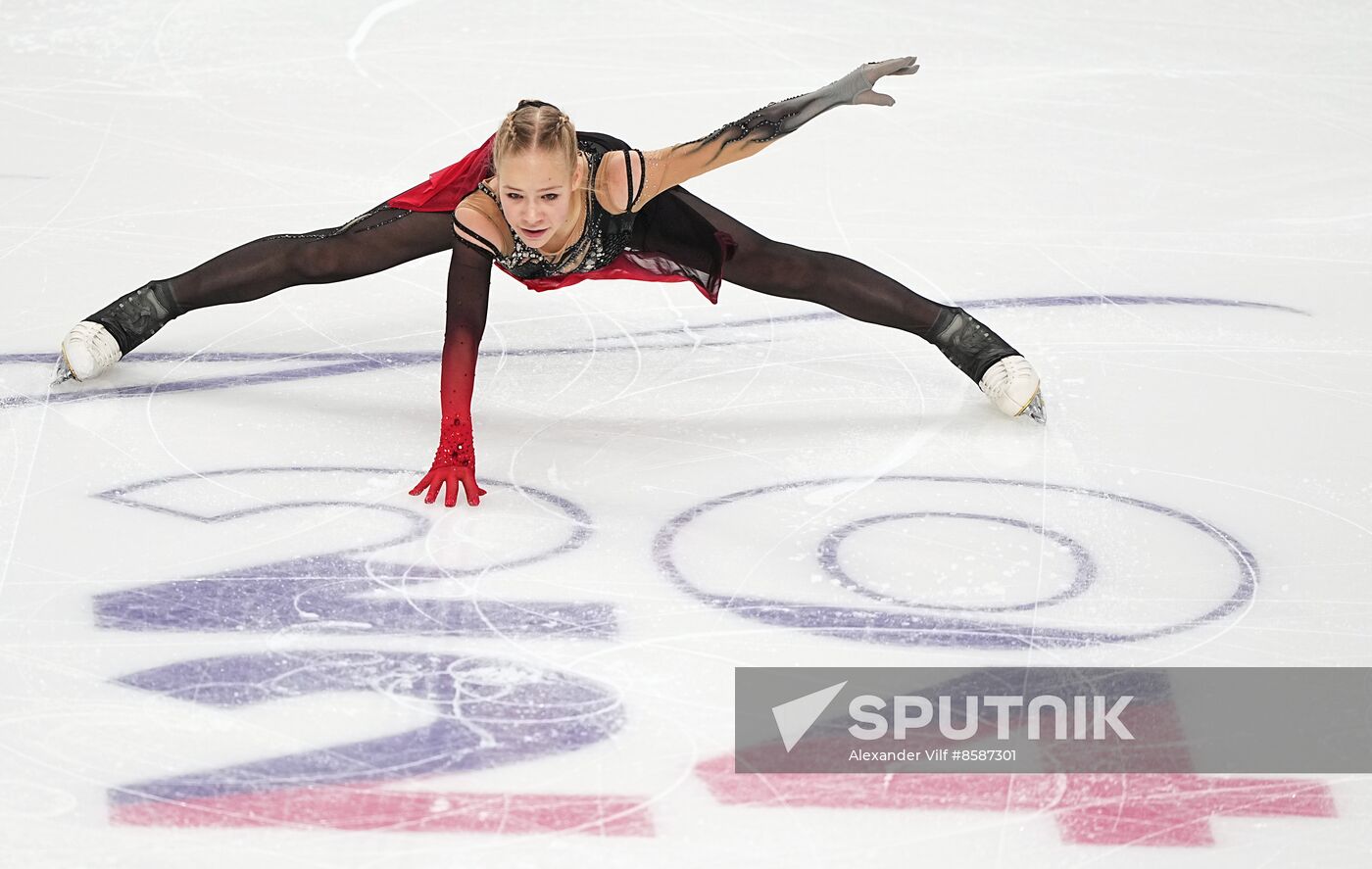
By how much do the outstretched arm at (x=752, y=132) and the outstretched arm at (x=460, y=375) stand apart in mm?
368

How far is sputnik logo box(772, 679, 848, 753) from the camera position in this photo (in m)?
2.45

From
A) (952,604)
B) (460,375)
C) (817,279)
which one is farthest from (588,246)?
(952,604)

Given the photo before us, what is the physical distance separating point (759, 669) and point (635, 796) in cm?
39

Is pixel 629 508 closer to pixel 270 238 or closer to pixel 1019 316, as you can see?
pixel 270 238

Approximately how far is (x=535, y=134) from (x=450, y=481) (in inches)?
27.8

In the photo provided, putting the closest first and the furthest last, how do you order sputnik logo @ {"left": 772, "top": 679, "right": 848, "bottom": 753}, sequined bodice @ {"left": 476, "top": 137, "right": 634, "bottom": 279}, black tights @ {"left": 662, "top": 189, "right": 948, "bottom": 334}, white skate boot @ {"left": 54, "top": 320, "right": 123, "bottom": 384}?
sputnik logo @ {"left": 772, "top": 679, "right": 848, "bottom": 753}
sequined bodice @ {"left": 476, "top": 137, "right": 634, "bottom": 279}
black tights @ {"left": 662, "top": 189, "right": 948, "bottom": 334}
white skate boot @ {"left": 54, "top": 320, "right": 123, "bottom": 384}

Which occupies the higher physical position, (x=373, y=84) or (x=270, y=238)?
(x=373, y=84)

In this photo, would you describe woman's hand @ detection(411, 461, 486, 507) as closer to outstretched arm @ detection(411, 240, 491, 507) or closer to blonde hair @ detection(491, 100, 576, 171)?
outstretched arm @ detection(411, 240, 491, 507)

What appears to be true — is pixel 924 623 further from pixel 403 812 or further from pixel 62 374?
pixel 62 374

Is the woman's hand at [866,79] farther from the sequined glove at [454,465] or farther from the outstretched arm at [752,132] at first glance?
the sequined glove at [454,465]

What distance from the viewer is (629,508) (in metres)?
3.20

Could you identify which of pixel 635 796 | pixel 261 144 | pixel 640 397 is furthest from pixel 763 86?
pixel 635 796

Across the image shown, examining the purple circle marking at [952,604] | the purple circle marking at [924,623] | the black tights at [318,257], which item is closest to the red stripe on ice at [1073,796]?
the purple circle marking at [924,623]

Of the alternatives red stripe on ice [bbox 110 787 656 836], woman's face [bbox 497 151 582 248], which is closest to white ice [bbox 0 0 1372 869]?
red stripe on ice [bbox 110 787 656 836]
